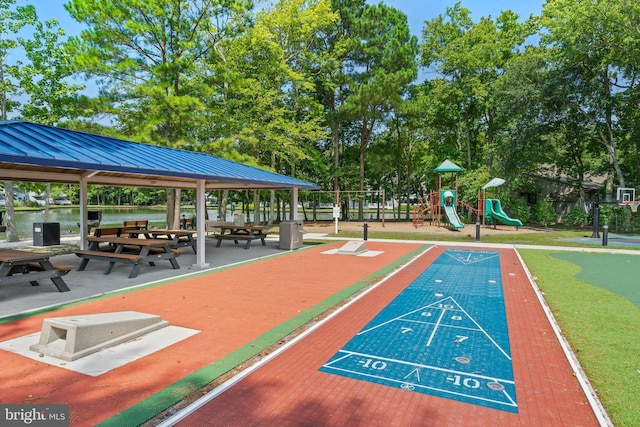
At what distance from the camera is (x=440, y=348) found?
4.67 m

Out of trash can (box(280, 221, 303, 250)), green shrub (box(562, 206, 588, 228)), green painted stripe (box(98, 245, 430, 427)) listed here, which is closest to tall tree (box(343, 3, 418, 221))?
green shrub (box(562, 206, 588, 228))

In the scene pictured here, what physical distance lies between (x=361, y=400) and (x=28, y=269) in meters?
7.68

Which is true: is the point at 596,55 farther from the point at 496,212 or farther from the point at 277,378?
the point at 277,378

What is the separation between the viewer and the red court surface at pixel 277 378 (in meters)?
3.14

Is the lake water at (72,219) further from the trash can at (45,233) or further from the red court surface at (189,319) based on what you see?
the red court surface at (189,319)

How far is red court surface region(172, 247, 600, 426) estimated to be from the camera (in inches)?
121

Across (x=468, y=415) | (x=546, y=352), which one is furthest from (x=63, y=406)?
(x=546, y=352)

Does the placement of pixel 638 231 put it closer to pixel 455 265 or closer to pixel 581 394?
pixel 455 265

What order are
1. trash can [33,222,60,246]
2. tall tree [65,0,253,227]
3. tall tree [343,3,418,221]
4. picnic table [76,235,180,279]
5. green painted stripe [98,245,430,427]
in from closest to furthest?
green painted stripe [98,245,430,427], picnic table [76,235,180,279], trash can [33,222,60,246], tall tree [65,0,253,227], tall tree [343,3,418,221]

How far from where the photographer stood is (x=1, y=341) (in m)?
4.70

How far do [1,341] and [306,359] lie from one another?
3.92 meters

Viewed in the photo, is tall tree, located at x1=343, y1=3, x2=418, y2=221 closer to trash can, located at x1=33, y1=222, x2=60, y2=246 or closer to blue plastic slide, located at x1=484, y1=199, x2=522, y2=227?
blue plastic slide, located at x1=484, y1=199, x2=522, y2=227

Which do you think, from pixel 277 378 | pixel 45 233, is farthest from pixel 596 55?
pixel 45 233

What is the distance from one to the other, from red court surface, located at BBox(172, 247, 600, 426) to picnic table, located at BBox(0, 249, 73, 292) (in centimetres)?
521
